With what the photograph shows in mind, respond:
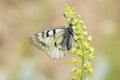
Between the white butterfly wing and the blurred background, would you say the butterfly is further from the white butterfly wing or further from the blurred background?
the blurred background

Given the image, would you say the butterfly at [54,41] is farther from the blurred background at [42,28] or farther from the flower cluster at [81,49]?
the blurred background at [42,28]

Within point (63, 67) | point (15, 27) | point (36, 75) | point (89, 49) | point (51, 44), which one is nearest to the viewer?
point (89, 49)

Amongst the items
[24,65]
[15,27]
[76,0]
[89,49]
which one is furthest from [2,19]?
[89,49]

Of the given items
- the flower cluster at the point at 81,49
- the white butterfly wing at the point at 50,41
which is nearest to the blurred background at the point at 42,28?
the white butterfly wing at the point at 50,41

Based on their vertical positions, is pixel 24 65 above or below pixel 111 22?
below

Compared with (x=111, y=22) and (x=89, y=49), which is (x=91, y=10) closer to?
(x=111, y=22)

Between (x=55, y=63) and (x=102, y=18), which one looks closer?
(x=55, y=63)
